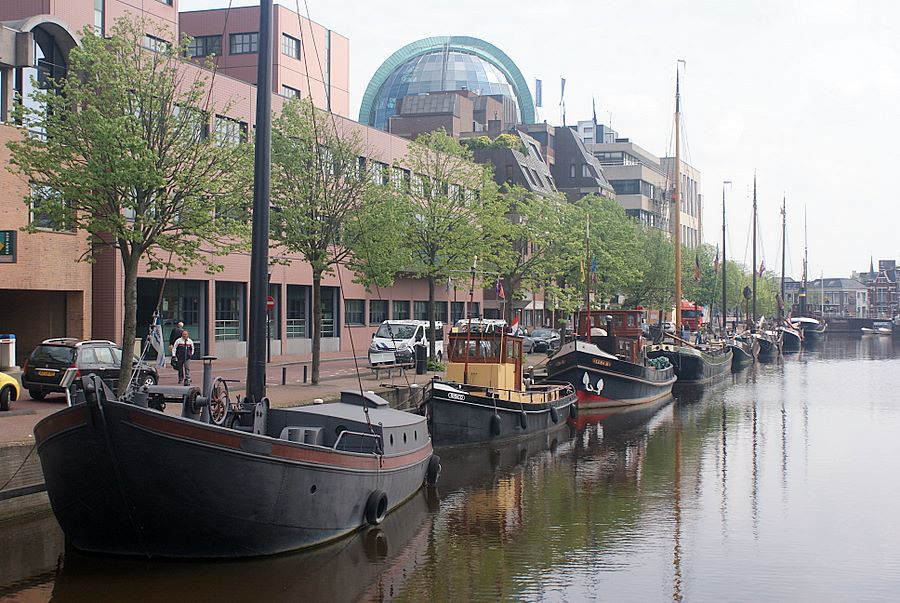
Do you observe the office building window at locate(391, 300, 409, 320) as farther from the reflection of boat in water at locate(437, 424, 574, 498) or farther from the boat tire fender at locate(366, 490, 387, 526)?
the boat tire fender at locate(366, 490, 387, 526)

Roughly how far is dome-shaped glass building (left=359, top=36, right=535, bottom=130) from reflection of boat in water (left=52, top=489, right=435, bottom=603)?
11969 cm

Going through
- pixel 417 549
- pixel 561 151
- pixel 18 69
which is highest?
pixel 561 151

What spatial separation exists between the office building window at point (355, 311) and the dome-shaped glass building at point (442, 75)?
71.7 meters

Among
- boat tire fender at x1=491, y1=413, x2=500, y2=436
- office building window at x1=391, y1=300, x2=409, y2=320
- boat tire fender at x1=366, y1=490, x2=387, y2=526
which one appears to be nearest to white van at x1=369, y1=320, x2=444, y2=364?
office building window at x1=391, y1=300, x2=409, y2=320

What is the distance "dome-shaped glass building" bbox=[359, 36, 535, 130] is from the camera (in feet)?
452

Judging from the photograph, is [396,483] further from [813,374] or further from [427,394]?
[813,374]

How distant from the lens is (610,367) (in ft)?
139

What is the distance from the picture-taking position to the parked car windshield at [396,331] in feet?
168

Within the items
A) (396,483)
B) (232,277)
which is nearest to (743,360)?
(232,277)

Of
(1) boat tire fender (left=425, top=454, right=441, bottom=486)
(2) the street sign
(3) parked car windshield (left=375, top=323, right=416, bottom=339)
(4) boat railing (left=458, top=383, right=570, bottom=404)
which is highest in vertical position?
(2) the street sign

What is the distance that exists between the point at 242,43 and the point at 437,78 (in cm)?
6966

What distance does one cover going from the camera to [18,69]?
3803cm

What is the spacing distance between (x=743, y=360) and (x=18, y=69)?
5461 centimetres

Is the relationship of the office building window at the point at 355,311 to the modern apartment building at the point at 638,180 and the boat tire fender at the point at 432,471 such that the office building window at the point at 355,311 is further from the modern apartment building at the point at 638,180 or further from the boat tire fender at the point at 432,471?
the modern apartment building at the point at 638,180
